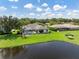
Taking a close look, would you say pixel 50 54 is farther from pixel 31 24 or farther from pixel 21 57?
pixel 31 24

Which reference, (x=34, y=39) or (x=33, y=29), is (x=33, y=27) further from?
(x=34, y=39)

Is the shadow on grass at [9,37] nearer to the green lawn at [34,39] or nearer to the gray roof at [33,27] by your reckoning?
the green lawn at [34,39]

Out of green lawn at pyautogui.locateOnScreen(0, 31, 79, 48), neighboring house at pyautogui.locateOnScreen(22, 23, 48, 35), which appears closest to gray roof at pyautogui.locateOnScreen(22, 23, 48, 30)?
neighboring house at pyautogui.locateOnScreen(22, 23, 48, 35)

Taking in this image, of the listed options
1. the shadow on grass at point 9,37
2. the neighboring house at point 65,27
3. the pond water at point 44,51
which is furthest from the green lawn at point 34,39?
the pond water at point 44,51

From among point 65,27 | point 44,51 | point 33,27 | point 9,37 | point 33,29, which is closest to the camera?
point 44,51

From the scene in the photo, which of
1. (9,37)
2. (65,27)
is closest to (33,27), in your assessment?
(9,37)
